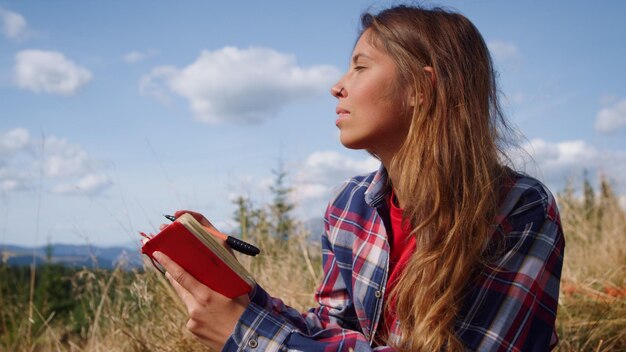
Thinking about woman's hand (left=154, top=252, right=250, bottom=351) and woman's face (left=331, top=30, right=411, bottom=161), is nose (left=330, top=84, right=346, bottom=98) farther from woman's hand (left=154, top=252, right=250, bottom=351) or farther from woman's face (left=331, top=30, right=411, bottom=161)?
woman's hand (left=154, top=252, right=250, bottom=351)

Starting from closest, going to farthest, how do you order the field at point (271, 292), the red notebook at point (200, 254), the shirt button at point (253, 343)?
the red notebook at point (200, 254) < the shirt button at point (253, 343) < the field at point (271, 292)

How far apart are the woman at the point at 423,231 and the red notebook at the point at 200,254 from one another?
34mm

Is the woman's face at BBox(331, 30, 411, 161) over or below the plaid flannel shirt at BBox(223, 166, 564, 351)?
over

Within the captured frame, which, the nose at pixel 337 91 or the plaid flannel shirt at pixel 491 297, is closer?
the plaid flannel shirt at pixel 491 297

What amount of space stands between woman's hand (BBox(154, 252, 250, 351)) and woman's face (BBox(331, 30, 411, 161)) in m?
0.66

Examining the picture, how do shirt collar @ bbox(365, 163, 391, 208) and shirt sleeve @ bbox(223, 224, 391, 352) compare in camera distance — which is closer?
shirt sleeve @ bbox(223, 224, 391, 352)

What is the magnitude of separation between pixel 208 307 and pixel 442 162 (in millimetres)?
872

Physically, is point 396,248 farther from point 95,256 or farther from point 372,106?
point 95,256

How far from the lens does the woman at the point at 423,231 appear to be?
166 centimetres

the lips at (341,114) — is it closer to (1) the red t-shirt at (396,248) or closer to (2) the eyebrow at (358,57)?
(2) the eyebrow at (358,57)

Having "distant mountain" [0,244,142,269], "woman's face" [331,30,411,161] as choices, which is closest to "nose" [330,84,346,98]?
"woman's face" [331,30,411,161]

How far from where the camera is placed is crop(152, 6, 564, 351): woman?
166cm

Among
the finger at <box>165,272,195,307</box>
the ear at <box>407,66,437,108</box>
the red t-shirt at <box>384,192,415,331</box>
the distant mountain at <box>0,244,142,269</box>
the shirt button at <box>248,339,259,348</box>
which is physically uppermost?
the ear at <box>407,66,437,108</box>

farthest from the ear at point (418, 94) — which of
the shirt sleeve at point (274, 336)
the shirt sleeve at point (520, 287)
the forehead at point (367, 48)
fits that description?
the shirt sleeve at point (274, 336)
